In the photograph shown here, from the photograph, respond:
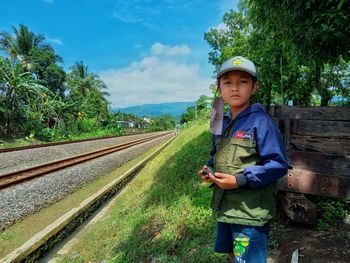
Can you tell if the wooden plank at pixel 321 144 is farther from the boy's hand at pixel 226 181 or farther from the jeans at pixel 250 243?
the boy's hand at pixel 226 181

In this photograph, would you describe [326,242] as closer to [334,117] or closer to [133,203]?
[334,117]

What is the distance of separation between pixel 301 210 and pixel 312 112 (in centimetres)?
134

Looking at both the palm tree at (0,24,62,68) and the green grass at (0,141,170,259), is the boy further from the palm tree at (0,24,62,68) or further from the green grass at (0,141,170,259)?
the palm tree at (0,24,62,68)

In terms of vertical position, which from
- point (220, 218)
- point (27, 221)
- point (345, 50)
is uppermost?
point (345, 50)

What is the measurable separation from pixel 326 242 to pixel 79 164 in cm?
1172

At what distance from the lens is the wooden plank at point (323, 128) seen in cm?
397

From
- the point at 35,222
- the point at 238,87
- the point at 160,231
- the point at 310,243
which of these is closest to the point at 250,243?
the point at 238,87

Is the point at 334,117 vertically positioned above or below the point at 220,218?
above

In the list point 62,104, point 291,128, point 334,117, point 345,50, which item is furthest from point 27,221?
point 62,104

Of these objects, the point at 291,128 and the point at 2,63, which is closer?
the point at 291,128

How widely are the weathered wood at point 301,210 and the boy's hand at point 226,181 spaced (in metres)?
2.01

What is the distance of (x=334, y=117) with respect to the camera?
4031 mm

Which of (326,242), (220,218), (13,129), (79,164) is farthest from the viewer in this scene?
(13,129)

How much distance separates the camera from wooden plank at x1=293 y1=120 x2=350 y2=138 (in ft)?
13.0
